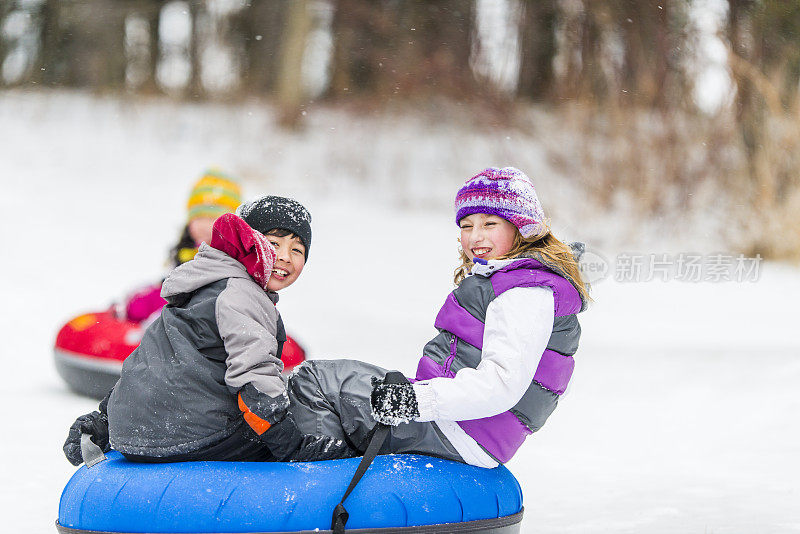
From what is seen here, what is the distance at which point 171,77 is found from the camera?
48.4 feet

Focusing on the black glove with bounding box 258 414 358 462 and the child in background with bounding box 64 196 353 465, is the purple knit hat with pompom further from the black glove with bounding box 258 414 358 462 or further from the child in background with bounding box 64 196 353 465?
the black glove with bounding box 258 414 358 462

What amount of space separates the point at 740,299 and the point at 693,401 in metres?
3.09

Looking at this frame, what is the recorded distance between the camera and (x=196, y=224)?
499 centimetres

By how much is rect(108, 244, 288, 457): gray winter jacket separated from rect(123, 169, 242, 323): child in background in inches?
93.3

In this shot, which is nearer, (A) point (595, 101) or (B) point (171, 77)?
(A) point (595, 101)

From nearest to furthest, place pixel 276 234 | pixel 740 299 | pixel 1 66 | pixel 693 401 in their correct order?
pixel 276 234, pixel 693 401, pixel 740 299, pixel 1 66

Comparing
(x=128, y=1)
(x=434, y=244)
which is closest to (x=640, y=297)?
(x=434, y=244)

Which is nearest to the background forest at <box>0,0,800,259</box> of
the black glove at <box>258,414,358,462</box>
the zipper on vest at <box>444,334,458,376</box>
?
the zipper on vest at <box>444,334,458,376</box>

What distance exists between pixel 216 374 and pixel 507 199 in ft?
3.16

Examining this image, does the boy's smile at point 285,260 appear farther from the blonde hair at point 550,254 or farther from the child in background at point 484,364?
the blonde hair at point 550,254

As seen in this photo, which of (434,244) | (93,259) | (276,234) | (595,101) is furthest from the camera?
(595,101)

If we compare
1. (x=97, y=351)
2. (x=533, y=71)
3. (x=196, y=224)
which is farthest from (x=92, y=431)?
(x=533, y=71)

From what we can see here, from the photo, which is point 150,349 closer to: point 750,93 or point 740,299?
point 740,299

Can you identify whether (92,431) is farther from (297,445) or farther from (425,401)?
(425,401)
